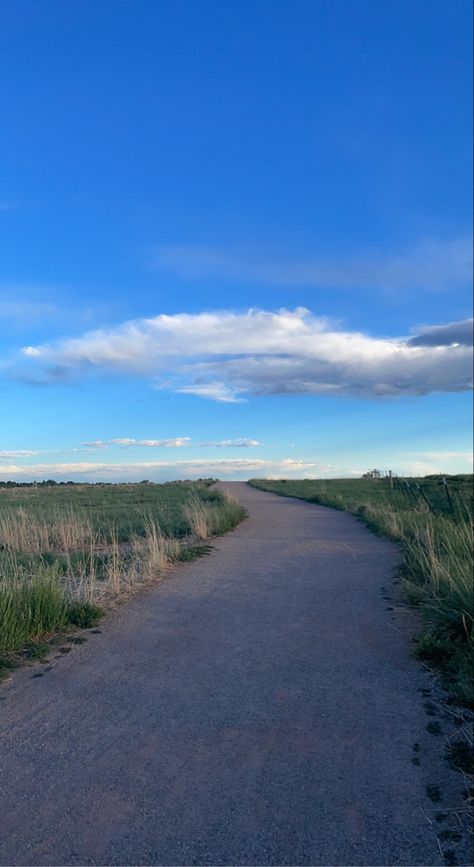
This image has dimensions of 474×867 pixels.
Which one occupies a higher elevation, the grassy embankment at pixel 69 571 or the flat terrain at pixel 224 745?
the grassy embankment at pixel 69 571

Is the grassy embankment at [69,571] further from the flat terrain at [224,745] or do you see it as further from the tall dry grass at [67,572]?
the flat terrain at [224,745]

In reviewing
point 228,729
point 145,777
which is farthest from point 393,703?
point 145,777

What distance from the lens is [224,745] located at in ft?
15.4

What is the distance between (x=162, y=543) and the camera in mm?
13062

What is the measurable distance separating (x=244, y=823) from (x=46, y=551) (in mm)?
12439

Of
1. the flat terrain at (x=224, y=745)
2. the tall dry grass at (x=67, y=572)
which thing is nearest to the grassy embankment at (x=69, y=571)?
the tall dry grass at (x=67, y=572)

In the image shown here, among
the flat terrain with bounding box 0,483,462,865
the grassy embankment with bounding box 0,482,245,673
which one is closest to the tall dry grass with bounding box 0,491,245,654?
the grassy embankment with bounding box 0,482,245,673

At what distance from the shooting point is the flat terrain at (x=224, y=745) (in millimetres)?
3631

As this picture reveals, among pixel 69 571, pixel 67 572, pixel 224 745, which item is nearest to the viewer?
pixel 224 745

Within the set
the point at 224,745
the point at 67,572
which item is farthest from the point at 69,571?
the point at 224,745

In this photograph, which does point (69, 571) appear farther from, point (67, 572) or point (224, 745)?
point (224, 745)

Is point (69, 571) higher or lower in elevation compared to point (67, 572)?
higher

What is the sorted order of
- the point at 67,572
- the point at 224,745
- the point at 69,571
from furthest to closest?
the point at 67,572 → the point at 69,571 → the point at 224,745

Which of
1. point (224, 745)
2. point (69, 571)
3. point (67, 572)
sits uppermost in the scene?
point (69, 571)
